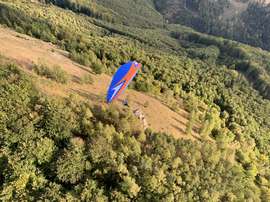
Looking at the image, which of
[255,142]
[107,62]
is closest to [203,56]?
[255,142]

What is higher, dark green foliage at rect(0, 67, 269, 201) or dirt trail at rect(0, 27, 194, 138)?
dark green foliage at rect(0, 67, 269, 201)

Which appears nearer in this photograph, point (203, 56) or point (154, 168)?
point (154, 168)

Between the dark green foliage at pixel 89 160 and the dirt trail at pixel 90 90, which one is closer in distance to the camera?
the dark green foliage at pixel 89 160

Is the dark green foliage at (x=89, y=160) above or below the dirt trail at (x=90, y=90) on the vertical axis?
above

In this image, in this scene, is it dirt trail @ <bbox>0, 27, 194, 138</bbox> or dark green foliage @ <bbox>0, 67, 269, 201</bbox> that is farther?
dirt trail @ <bbox>0, 27, 194, 138</bbox>

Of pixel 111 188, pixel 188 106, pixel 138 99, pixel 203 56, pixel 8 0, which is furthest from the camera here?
pixel 203 56

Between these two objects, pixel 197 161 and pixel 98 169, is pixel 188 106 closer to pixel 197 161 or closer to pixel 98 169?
pixel 197 161

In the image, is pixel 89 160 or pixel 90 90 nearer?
pixel 89 160

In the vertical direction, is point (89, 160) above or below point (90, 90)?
above
